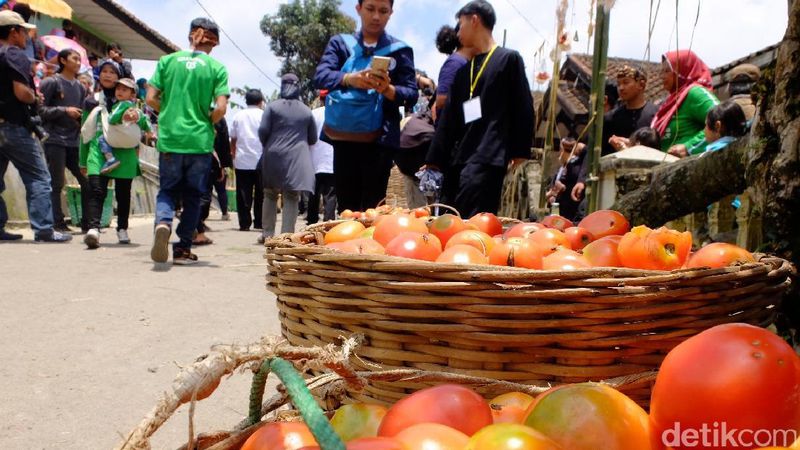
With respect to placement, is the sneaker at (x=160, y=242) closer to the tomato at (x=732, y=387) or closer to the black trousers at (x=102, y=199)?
the black trousers at (x=102, y=199)

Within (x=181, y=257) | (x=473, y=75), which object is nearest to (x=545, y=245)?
(x=473, y=75)

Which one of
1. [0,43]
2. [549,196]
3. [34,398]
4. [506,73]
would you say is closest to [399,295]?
[34,398]

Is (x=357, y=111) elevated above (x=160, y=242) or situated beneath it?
elevated above

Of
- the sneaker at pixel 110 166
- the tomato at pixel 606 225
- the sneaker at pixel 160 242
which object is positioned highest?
the sneaker at pixel 110 166

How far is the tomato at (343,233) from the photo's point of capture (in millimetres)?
2174

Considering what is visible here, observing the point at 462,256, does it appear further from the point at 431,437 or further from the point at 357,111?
the point at 357,111

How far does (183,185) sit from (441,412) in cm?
472

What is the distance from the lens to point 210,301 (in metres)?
4.16

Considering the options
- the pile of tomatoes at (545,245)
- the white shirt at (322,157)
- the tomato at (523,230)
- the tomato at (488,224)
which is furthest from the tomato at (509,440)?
the white shirt at (322,157)

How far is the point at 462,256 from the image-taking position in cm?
167

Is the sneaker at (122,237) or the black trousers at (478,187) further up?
the black trousers at (478,187)

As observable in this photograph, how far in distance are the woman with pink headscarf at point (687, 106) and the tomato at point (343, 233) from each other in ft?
9.43

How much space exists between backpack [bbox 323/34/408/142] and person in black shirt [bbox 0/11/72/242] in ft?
11.3

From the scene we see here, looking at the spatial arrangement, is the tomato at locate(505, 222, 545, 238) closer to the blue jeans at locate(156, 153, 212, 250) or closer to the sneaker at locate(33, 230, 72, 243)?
the blue jeans at locate(156, 153, 212, 250)
